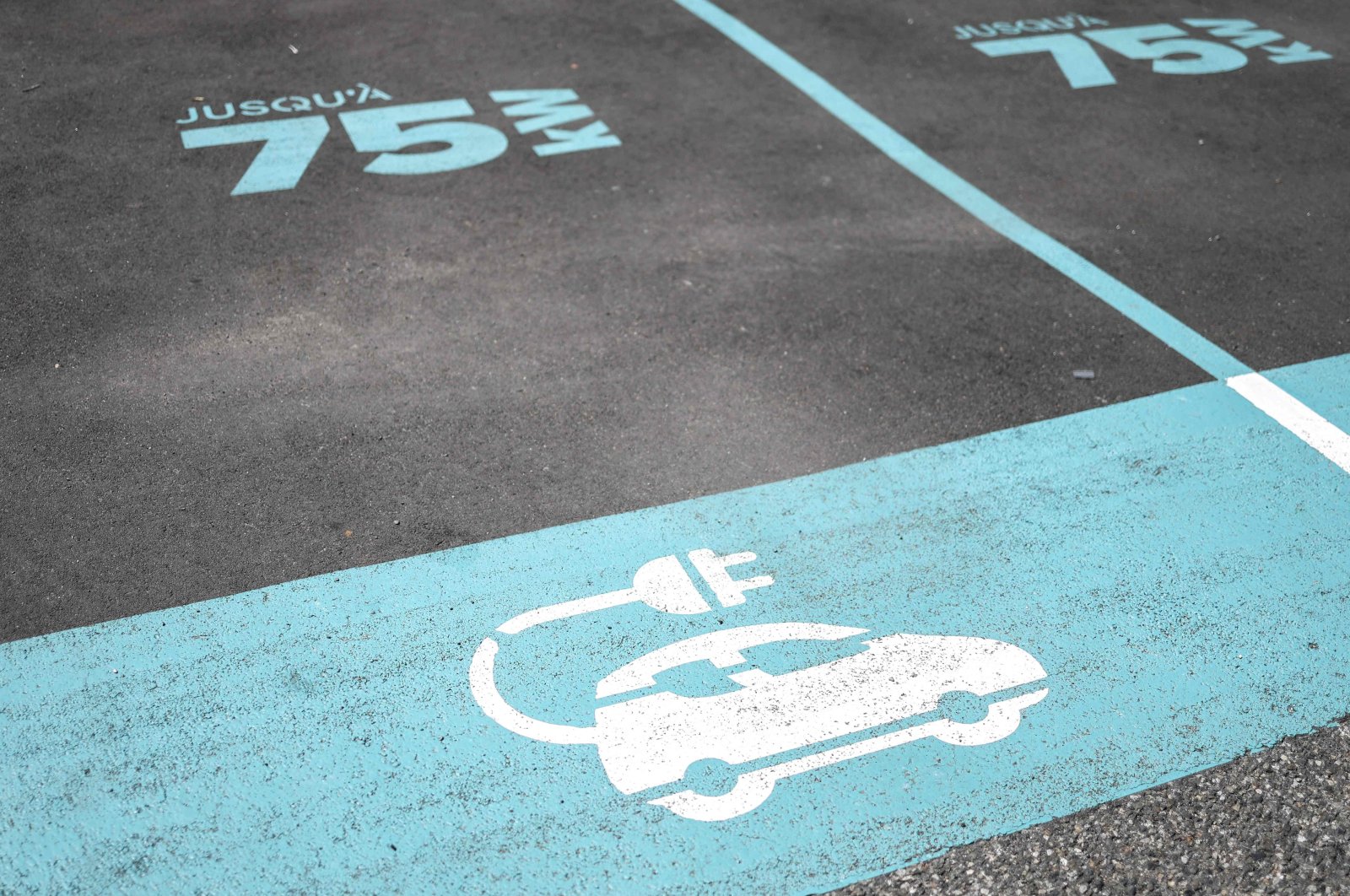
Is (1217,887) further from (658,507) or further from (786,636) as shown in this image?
(658,507)

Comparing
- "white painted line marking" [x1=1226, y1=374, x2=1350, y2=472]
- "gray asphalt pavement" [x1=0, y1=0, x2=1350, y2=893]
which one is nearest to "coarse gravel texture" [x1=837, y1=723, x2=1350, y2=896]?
"gray asphalt pavement" [x1=0, y1=0, x2=1350, y2=893]

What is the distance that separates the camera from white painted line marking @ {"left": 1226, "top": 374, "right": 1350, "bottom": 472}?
5480 mm

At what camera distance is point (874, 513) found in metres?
5.02

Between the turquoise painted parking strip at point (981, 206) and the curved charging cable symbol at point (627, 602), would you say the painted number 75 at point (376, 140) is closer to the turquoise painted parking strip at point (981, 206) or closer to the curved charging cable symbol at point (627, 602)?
the turquoise painted parking strip at point (981, 206)

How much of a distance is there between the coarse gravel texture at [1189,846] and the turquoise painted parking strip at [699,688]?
0.28ft

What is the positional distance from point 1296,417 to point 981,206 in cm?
256

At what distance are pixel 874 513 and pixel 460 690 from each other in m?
1.96

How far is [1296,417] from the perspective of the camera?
5.69 metres

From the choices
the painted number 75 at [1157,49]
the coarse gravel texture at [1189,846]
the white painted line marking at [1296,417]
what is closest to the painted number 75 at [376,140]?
the painted number 75 at [1157,49]

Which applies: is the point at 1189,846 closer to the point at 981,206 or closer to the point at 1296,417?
the point at 1296,417

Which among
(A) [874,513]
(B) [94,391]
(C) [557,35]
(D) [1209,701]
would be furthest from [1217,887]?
(C) [557,35]

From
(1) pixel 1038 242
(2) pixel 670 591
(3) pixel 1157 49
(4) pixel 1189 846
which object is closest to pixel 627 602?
(2) pixel 670 591

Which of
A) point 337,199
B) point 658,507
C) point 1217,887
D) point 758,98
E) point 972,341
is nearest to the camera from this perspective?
point 1217,887

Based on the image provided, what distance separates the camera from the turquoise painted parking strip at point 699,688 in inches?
142
